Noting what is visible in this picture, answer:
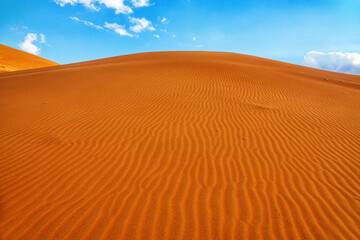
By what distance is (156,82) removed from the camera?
10203 millimetres

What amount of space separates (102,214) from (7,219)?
1114 mm

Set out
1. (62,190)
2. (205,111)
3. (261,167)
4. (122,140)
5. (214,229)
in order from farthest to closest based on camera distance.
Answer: (205,111), (122,140), (261,167), (62,190), (214,229)

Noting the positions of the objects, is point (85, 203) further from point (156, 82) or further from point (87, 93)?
point (156, 82)

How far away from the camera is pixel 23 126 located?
16.7ft

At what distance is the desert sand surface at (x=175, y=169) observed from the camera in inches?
93.9

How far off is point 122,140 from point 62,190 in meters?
1.78

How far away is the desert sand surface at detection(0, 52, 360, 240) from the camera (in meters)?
2.38

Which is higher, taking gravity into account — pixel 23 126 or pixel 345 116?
pixel 23 126

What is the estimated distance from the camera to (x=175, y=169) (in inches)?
138

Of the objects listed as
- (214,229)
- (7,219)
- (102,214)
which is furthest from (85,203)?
(214,229)

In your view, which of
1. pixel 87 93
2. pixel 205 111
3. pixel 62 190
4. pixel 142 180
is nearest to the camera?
pixel 62 190

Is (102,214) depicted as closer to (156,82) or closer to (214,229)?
(214,229)

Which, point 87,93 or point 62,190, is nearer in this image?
point 62,190

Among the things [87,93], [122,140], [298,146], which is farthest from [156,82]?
[298,146]
